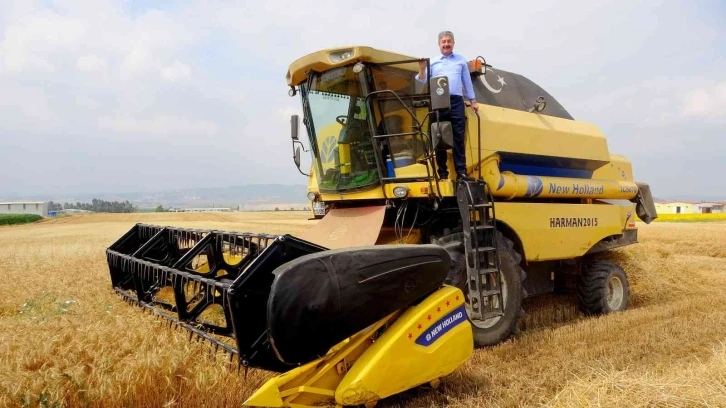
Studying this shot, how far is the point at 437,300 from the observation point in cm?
296

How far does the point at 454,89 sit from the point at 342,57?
0.98m

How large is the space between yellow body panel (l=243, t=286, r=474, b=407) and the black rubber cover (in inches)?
3.7

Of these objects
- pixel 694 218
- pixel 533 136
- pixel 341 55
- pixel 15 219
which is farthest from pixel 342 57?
pixel 15 219

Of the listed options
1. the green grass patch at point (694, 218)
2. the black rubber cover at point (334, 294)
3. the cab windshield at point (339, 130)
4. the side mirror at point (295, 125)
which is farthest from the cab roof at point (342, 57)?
the green grass patch at point (694, 218)

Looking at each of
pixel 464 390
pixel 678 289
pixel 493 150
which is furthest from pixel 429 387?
pixel 678 289

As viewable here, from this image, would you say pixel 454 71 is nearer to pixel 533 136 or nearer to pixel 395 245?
pixel 533 136

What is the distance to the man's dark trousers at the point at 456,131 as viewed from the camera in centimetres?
443

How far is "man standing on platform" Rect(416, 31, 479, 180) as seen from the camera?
4.43 m

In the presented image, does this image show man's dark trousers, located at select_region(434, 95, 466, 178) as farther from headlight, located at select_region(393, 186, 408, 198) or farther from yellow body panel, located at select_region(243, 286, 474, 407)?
yellow body panel, located at select_region(243, 286, 474, 407)

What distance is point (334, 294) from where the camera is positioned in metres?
2.55

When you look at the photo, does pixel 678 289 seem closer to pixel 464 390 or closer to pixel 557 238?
pixel 557 238

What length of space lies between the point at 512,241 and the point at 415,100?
5.12 ft

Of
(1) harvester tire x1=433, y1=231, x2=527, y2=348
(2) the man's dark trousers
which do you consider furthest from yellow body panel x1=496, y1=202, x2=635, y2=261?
(2) the man's dark trousers

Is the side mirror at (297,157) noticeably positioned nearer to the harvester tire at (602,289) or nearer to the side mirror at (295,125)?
the side mirror at (295,125)
